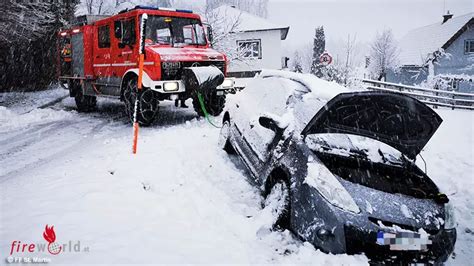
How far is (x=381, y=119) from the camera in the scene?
4.19m

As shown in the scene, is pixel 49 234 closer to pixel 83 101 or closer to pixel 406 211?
pixel 406 211

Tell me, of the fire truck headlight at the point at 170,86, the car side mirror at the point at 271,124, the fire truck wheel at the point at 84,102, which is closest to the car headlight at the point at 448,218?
the car side mirror at the point at 271,124

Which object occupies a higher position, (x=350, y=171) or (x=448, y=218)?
(x=350, y=171)

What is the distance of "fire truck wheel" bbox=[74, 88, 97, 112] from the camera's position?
485 inches

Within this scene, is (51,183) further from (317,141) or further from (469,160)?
(469,160)

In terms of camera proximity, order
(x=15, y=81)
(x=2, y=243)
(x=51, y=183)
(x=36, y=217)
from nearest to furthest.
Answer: (x=2, y=243)
(x=36, y=217)
(x=51, y=183)
(x=15, y=81)

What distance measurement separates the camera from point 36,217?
3.69 meters

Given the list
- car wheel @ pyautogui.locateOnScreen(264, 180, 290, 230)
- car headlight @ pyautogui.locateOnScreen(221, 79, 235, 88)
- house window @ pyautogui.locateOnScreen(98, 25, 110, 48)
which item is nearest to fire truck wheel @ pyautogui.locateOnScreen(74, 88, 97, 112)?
house window @ pyautogui.locateOnScreen(98, 25, 110, 48)

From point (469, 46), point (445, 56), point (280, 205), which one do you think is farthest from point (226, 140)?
point (469, 46)

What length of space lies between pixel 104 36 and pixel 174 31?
237 centimetres

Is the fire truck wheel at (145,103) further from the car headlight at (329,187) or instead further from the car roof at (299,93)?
the car headlight at (329,187)

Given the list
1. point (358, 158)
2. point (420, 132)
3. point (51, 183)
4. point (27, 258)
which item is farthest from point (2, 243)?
point (420, 132)

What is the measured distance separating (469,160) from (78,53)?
11.4 meters

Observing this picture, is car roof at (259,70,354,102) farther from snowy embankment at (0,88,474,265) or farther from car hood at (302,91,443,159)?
Result: snowy embankment at (0,88,474,265)
